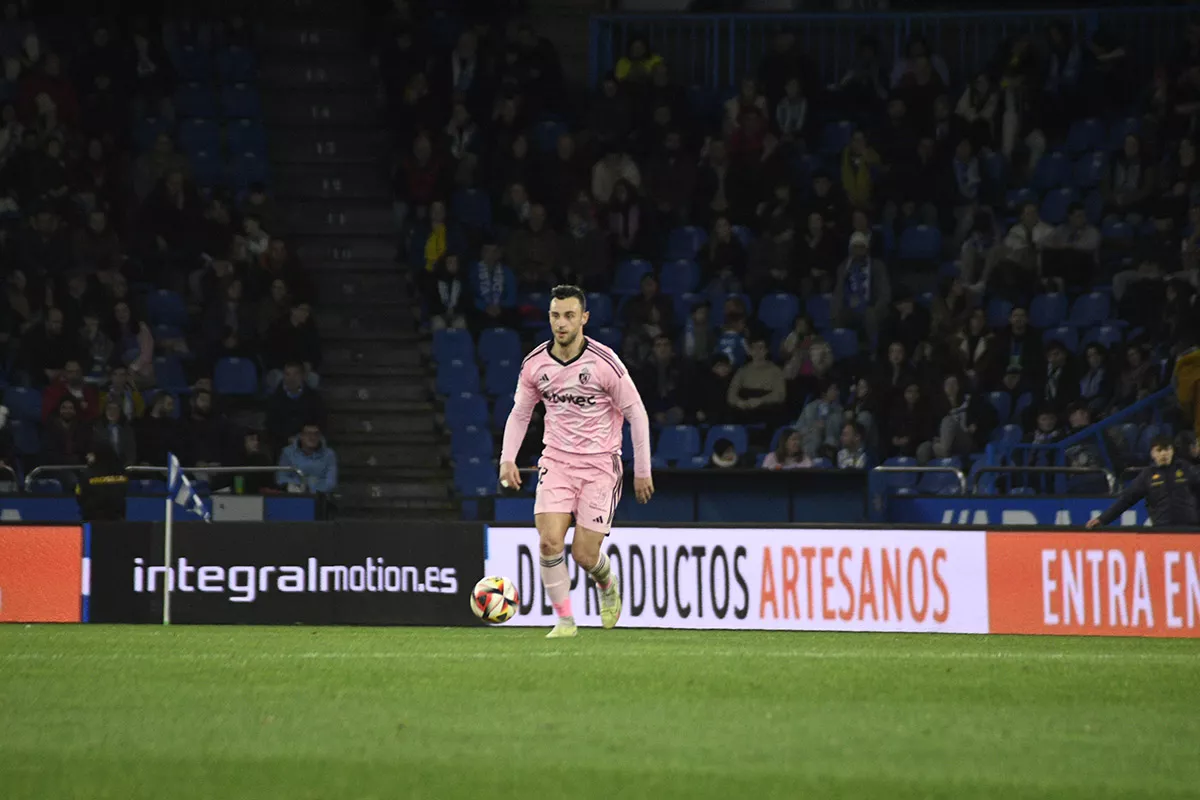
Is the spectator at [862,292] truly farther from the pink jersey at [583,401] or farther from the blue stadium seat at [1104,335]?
the pink jersey at [583,401]

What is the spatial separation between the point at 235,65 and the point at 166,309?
4.45 metres

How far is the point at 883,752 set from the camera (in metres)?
6.61

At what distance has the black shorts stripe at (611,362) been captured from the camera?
11.6 m

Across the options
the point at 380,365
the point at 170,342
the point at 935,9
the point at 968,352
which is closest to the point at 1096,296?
the point at 968,352

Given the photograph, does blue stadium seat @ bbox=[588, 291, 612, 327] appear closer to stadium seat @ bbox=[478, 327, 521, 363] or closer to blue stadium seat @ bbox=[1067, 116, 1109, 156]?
stadium seat @ bbox=[478, 327, 521, 363]

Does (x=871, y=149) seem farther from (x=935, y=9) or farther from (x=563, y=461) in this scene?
(x=563, y=461)

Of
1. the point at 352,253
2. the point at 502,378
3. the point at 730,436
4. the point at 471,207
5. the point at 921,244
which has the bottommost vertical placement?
the point at 730,436

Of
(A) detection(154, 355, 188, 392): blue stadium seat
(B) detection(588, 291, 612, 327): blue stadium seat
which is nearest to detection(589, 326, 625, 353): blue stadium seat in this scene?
(B) detection(588, 291, 612, 327): blue stadium seat

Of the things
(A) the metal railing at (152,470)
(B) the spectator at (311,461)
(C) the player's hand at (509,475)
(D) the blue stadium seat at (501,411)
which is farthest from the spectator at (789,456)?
(C) the player's hand at (509,475)

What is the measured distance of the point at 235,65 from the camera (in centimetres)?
2412

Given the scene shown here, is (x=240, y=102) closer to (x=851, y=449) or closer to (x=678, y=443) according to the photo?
(x=678, y=443)

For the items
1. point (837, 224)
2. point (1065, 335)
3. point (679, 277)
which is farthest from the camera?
point (679, 277)

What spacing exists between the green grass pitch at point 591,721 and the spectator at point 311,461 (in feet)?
23.5

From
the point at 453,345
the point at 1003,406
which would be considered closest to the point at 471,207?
the point at 453,345
